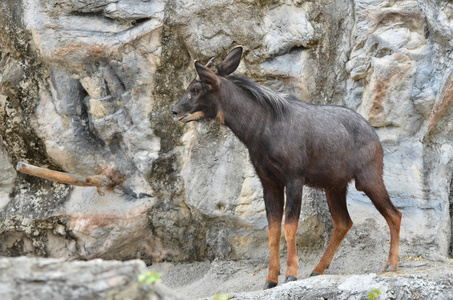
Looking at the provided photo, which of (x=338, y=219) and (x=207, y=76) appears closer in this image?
(x=207, y=76)

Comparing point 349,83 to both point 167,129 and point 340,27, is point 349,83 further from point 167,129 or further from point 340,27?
point 167,129

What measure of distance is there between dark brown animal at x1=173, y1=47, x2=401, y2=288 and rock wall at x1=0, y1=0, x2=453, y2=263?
111cm

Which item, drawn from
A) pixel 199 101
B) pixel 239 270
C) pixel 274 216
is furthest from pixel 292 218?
pixel 239 270

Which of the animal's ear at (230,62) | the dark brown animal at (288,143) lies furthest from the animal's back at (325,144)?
the animal's ear at (230,62)

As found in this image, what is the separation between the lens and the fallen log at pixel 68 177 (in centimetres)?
741

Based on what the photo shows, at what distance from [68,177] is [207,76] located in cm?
237

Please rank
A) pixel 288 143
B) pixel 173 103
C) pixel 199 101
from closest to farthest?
pixel 288 143 < pixel 199 101 < pixel 173 103

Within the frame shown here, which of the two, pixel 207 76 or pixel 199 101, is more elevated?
pixel 207 76

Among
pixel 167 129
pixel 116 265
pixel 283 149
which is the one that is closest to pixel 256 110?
pixel 283 149

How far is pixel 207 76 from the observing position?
6.70 m

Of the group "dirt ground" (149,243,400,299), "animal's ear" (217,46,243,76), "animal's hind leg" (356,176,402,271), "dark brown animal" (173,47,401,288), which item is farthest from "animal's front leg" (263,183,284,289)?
"animal's ear" (217,46,243,76)

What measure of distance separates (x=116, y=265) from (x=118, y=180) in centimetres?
532

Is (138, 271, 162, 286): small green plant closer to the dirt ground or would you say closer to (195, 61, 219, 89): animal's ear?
(195, 61, 219, 89): animal's ear

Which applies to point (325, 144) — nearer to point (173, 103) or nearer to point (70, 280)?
point (173, 103)
